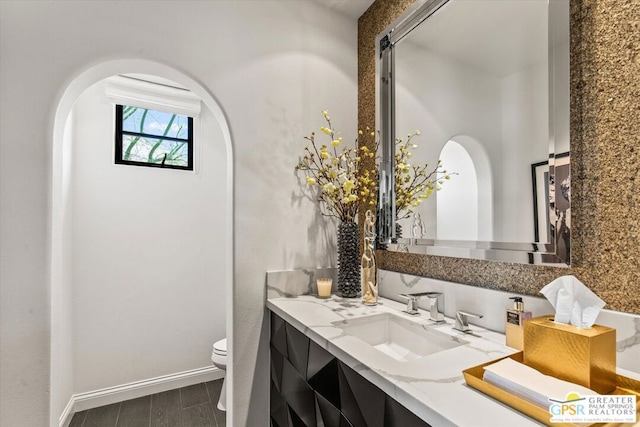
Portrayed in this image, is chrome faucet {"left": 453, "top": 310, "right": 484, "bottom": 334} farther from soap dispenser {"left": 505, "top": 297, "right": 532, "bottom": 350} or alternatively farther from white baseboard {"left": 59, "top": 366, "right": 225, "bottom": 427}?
white baseboard {"left": 59, "top": 366, "right": 225, "bottom": 427}

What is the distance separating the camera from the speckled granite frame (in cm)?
78

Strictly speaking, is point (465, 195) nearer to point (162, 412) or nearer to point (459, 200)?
point (459, 200)

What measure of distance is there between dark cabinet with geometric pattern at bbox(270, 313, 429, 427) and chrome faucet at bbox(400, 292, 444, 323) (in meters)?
0.43

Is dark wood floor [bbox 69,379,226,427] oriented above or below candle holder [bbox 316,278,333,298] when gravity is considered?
below

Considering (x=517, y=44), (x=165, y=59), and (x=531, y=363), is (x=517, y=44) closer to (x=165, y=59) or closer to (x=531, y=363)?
(x=531, y=363)

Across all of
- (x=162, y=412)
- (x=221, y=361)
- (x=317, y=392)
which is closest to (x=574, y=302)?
(x=317, y=392)

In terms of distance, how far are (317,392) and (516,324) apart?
0.65 metres

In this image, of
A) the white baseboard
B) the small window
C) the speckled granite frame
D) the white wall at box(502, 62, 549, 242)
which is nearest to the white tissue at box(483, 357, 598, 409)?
the speckled granite frame

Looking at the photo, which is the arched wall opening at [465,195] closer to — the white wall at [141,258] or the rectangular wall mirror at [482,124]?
the rectangular wall mirror at [482,124]

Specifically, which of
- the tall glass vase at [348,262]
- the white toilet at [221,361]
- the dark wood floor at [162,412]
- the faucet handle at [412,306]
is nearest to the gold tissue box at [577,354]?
the faucet handle at [412,306]

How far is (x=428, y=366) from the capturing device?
0.81 meters

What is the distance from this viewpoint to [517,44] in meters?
1.04

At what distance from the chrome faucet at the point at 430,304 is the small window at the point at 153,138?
2.14m

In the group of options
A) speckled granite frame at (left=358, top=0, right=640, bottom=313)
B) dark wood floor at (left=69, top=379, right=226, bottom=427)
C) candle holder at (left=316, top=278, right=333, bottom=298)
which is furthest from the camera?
dark wood floor at (left=69, top=379, right=226, bottom=427)
